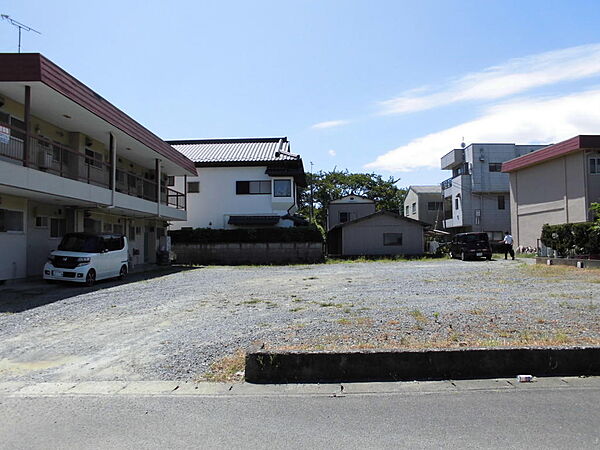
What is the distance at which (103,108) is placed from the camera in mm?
15211

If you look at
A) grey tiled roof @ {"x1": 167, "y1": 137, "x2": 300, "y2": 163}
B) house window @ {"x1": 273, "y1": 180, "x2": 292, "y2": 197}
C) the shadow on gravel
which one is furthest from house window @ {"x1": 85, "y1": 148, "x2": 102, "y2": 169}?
house window @ {"x1": 273, "y1": 180, "x2": 292, "y2": 197}

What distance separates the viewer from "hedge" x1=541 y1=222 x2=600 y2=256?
19.4m

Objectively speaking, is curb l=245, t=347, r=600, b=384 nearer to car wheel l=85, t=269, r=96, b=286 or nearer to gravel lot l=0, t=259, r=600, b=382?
gravel lot l=0, t=259, r=600, b=382

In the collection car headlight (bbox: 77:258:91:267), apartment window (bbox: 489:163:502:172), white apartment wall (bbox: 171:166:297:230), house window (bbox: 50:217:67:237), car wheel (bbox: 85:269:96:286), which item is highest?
apartment window (bbox: 489:163:502:172)

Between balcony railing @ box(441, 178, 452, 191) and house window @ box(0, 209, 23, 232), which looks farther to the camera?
balcony railing @ box(441, 178, 452, 191)

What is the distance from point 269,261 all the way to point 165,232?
6.68m

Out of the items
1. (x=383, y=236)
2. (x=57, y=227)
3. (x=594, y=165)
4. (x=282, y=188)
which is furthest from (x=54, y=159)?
(x=594, y=165)

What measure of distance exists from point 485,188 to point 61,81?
118 feet

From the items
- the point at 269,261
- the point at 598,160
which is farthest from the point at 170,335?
the point at 598,160

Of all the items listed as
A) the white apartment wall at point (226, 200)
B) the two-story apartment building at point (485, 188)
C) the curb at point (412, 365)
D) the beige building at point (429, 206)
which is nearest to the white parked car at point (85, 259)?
the curb at point (412, 365)

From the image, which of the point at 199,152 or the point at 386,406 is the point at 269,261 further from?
the point at 386,406

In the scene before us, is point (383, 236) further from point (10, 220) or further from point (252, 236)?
point (10, 220)

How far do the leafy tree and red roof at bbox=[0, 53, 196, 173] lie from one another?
3622 centimetres

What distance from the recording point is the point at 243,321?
25.8 ft
